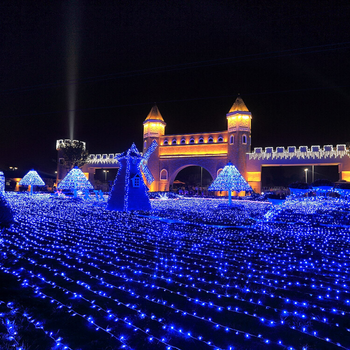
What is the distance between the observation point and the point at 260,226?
26.0ft

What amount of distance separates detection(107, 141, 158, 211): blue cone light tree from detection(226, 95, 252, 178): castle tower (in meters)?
17.5

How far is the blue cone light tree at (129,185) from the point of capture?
11367 mm

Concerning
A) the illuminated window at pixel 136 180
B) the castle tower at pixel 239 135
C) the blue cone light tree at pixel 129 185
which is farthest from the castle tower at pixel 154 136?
the illuminated window at pixel 136 180

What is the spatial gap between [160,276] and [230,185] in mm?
10677

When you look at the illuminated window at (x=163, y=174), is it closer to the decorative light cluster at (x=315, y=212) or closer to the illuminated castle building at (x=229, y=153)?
the illuminated castle building at (x=229, y=153)

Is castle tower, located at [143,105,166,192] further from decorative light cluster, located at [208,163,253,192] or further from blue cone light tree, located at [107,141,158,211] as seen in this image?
blue cone light tree, located at [107,141,158,211]

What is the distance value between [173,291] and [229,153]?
84.2ft

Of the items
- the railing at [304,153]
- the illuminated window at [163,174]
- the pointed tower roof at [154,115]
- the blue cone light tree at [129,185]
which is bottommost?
the blue cone light tree at [129,185]

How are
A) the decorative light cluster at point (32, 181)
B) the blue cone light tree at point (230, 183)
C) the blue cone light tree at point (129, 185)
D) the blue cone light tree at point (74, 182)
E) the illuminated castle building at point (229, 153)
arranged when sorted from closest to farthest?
the blue cone light tree at point (129, 185) → the blue cone light tree at point (230, 183) → the blue cone light tree at point (74, 182) → the decorative light cluster at point (32, 181) → the illuminated castle building at point (229, 153)

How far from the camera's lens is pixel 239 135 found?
89.7 ft

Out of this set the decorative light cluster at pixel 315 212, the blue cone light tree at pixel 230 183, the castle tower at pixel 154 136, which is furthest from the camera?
the castle tower at pixel 154 136

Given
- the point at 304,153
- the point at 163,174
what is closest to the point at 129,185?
the point at 163,174

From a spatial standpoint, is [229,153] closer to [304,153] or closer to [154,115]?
[304,153]

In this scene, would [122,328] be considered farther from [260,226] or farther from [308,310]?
[260,226]
